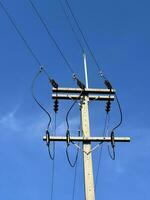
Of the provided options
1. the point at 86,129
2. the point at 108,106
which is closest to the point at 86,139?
the point at 86,129

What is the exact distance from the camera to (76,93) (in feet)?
44.3

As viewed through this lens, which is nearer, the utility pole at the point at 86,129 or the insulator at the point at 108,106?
the utility pole at the point at 86,129

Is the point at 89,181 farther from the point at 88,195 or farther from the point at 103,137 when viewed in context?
the point at 103,137

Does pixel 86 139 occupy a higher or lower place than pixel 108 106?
lower

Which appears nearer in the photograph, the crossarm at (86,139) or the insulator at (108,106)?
the crossarm at (86,139)

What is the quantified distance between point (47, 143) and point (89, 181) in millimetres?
1589

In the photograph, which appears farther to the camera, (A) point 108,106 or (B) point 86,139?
(A) point 108,106

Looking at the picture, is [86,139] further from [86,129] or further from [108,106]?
[108,106]

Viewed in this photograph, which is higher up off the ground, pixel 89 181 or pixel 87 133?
pixel 87 133

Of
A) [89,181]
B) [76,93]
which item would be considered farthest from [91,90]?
[89,181]

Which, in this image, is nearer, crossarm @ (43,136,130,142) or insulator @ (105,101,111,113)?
crossarm @ (43,136,130,142)

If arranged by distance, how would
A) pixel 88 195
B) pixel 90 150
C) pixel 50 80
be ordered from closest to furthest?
pixel 88 195
pixel 90 150
pixel 50 80

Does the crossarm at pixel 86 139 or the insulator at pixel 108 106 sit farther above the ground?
the insulator at pixel 108 106

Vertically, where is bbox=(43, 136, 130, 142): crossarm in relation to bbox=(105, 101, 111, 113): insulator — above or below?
below
